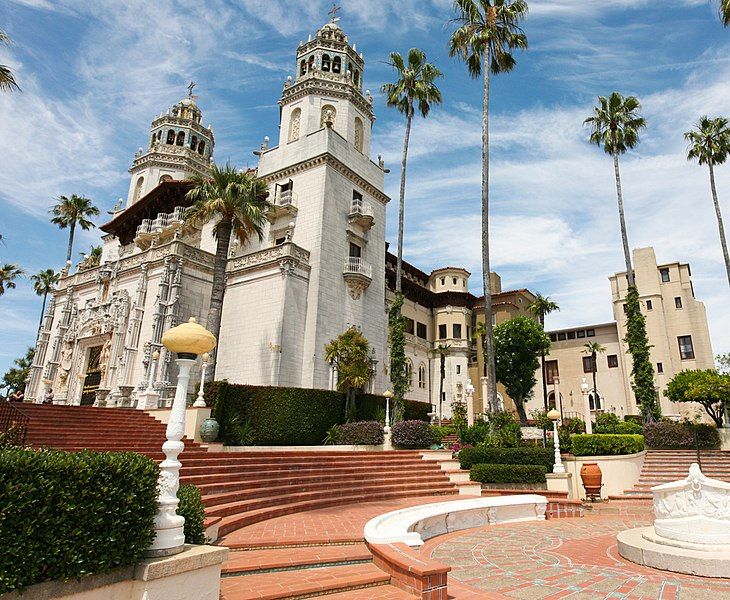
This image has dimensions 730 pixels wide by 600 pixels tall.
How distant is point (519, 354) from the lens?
146 feet

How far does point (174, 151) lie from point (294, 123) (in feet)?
54.4

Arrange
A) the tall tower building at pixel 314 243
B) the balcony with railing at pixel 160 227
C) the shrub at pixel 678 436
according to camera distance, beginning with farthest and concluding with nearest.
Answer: the balcony with railing at pixel 160 227, the tall tower building at pixel 314 243, the shrub at pixel 678 436

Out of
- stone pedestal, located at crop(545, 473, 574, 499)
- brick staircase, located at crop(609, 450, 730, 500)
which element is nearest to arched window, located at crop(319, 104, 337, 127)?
stone pedestal, located at crop(545, 473, 574, 499)

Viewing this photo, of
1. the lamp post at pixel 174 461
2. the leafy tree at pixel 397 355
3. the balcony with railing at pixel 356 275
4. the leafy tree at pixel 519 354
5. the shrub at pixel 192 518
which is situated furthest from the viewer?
the leafy tree at pixel 519 354

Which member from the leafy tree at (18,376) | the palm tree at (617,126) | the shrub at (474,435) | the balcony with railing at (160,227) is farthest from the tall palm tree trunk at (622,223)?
the leafy tree at (18,376)

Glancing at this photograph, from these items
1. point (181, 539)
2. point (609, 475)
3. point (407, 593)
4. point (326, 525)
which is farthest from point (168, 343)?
point (609, 475)

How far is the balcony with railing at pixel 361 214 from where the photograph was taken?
1242 inches

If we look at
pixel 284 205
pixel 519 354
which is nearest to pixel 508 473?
pixel 284 205

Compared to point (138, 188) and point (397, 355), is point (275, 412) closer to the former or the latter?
point (397, 355)

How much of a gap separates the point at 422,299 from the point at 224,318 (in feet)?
83.6

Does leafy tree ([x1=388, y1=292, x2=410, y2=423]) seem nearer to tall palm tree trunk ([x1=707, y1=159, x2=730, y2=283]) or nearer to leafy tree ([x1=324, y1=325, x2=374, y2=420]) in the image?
leafy tree ([x1=324, y1=325, x2=374, y2=420])

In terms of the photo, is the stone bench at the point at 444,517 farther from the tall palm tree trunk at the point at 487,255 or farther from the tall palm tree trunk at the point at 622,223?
the tall palm tree trunk at the point at 622,223

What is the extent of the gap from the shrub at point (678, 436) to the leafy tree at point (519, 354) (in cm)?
1721

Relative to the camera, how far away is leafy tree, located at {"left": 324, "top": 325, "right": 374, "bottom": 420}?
2497 cm
